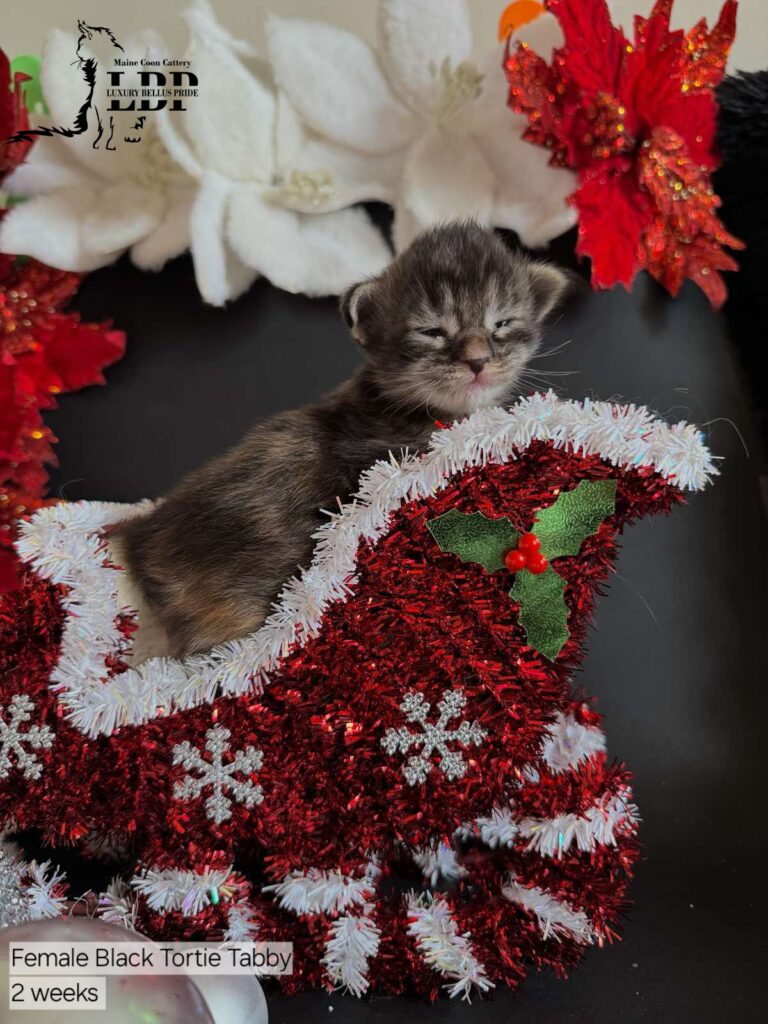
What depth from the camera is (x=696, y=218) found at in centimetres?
86

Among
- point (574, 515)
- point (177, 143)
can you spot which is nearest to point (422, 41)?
point (177, 143)

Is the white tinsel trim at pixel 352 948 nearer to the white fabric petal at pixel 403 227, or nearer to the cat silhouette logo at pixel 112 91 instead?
the white fabric petal at pixel 403 227

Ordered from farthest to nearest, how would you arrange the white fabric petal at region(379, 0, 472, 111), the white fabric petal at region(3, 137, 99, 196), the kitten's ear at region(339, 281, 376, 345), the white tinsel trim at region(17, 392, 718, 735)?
the white fabric petal at region(3, 137, 99, 196), the white fabric petal at region(379, 0, 472, 111), the kitten's ear at region(339, 281, 376, 345), the white tinsel trim at region(17, 392, 718, 735)

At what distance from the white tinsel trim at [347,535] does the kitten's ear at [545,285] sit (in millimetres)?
148

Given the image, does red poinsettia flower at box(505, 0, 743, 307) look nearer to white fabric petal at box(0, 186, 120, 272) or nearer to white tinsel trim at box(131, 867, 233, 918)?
white fabric petal at box(0, 186, 120, 272)

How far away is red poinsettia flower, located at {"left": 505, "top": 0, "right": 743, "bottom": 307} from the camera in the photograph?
2.66 feet

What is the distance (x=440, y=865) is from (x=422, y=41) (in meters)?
0.80

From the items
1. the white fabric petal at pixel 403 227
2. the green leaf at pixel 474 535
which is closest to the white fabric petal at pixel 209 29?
the white fabric petal at pixel 403 227

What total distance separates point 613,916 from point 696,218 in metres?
0.65

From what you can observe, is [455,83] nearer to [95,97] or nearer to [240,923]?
[95,97]

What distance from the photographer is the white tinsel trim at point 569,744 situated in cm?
74

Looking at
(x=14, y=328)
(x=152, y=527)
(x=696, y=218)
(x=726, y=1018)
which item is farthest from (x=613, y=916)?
(x=14, y=328)

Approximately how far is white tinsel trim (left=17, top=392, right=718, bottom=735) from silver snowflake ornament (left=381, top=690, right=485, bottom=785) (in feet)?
0.33

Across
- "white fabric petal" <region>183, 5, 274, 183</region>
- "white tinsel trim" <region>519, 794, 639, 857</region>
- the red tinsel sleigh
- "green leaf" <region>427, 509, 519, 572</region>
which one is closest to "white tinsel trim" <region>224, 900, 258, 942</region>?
the red tinsel sleigh
